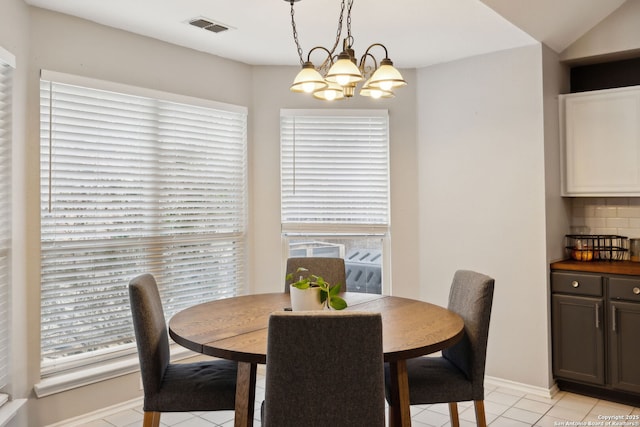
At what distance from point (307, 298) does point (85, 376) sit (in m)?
1.62

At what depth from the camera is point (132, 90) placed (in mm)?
3193

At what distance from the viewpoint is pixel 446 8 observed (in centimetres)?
288

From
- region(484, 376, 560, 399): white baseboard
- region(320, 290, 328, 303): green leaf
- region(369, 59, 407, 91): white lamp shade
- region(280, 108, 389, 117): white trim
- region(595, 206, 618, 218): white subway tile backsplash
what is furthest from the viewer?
region(280, 108, 389, 117): white trim

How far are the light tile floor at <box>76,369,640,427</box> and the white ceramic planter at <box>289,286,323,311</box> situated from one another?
3.78 feet

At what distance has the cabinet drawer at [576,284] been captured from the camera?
332 centimetres

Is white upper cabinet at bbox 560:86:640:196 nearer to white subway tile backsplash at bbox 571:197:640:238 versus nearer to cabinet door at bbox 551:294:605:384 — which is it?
white subway tile backsplash at bbox 571:197:640:238

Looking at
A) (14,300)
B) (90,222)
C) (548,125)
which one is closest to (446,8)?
(548,125)

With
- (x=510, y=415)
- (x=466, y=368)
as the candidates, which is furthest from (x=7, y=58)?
(x=510, y=415)

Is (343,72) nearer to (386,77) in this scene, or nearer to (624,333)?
(386,77)

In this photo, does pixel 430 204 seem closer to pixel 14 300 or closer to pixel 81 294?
pixel 81 294

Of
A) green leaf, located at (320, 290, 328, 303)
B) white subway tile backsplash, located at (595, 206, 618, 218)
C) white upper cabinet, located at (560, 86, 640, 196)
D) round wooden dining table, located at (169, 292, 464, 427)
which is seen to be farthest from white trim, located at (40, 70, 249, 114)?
white subway tile backsplash, located at (595, 206, 618, 218)

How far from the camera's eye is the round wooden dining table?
6.23 feet

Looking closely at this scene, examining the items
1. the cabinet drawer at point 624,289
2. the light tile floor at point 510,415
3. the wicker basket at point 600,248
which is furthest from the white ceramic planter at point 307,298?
the wicker basket at point 600,248

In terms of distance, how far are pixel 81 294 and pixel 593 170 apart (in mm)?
3565
